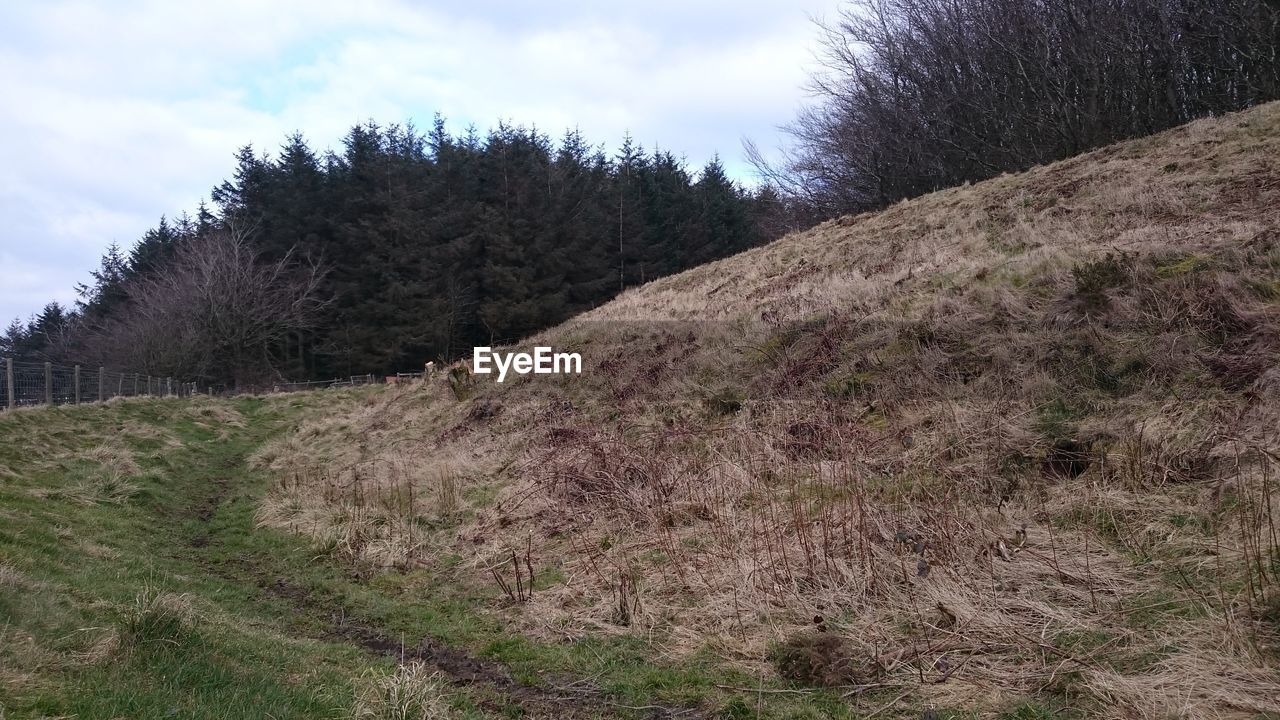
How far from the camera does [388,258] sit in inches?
1789

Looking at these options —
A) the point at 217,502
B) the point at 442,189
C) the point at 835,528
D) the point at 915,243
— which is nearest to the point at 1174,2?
the point at 915,243

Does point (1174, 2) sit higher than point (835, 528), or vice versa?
point (1174, 2)

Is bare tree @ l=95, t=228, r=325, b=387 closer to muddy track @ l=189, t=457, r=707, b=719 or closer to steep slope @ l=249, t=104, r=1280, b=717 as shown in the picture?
steep slope @ l=249, t=104, r=1280, b=717

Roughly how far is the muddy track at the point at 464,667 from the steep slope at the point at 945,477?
81 centimetres

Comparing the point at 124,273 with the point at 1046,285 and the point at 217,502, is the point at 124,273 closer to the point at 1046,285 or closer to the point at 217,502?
the point at 217,502

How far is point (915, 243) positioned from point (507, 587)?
14204 millimetres

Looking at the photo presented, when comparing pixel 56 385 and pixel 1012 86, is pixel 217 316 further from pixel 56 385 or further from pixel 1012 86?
pixel 1012 86

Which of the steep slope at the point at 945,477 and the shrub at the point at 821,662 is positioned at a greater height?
the steep slope at the point at 945,477

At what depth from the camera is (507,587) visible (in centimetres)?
696

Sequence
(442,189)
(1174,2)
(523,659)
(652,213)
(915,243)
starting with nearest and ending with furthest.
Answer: (523,659)
(915,243)
(1174,2)
(442,189)
(652,213)

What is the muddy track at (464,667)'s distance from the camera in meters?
4.47

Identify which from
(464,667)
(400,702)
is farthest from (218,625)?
(400,702)

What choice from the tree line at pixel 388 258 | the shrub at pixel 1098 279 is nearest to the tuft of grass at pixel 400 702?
the shrub at pixel 1098 279

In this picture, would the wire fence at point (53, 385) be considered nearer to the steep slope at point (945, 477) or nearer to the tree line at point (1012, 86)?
the steep slope at point (945, 477)
